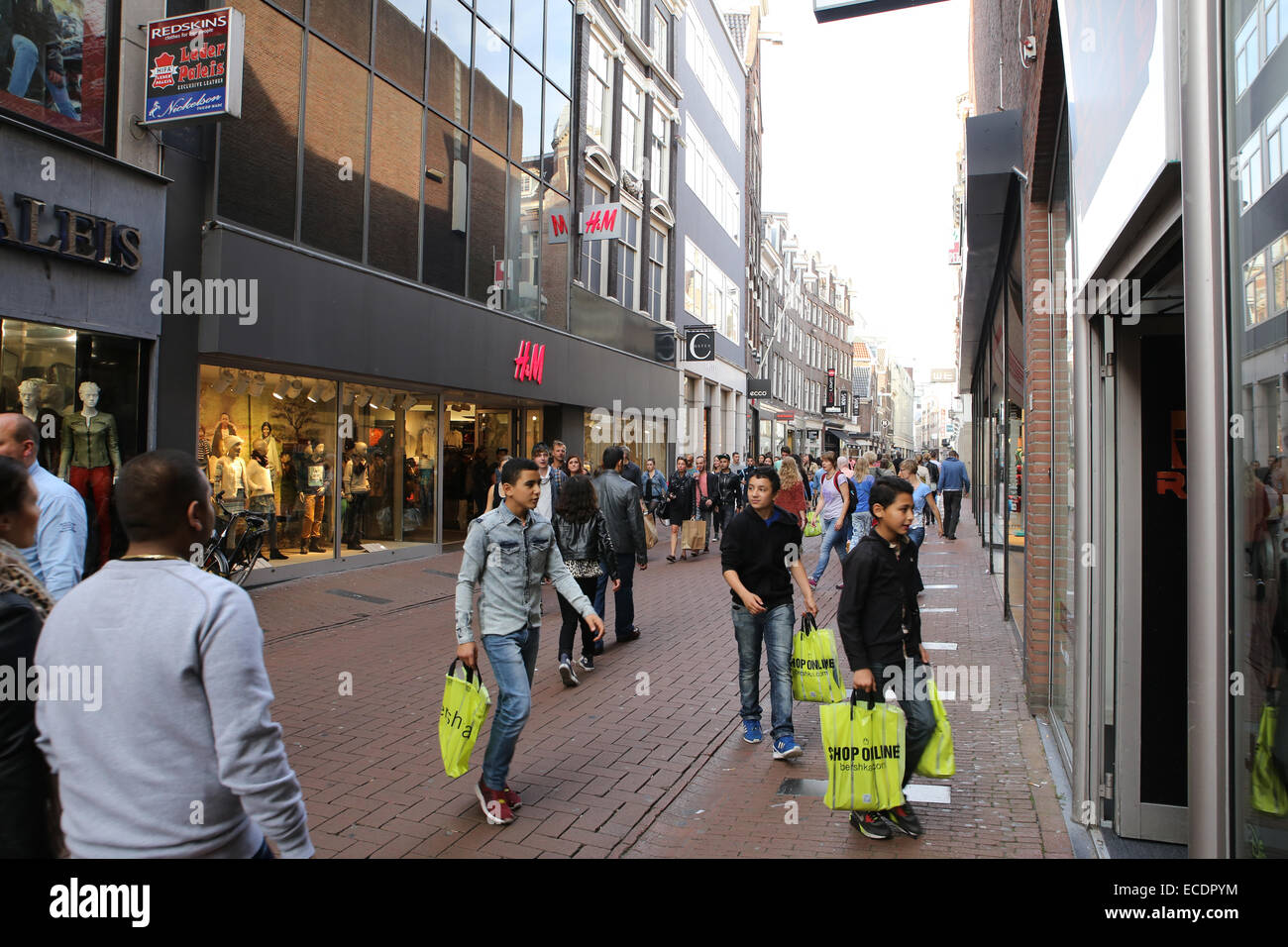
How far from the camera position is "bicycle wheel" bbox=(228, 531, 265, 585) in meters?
10.3

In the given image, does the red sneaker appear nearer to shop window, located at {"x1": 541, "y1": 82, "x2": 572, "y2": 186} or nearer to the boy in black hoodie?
the boy in black hoodie

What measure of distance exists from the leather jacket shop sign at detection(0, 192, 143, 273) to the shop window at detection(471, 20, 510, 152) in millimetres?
7673

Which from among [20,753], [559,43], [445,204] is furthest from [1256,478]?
[559,43]

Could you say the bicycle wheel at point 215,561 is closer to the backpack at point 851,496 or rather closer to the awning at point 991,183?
the backpack at point 851,496

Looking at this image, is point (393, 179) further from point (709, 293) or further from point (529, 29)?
point (709, 293)

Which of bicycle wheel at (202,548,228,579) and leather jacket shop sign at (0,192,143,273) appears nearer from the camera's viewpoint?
leather jacket shop sign at (0,192,143,273)

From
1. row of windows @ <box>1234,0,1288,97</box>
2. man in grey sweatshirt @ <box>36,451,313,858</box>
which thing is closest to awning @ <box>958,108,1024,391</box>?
row of windows @ <box>1234,0,1288,97</box>

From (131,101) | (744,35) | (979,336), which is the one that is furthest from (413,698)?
(744,35)

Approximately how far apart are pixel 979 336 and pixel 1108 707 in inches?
621

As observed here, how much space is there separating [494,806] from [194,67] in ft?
27.5
